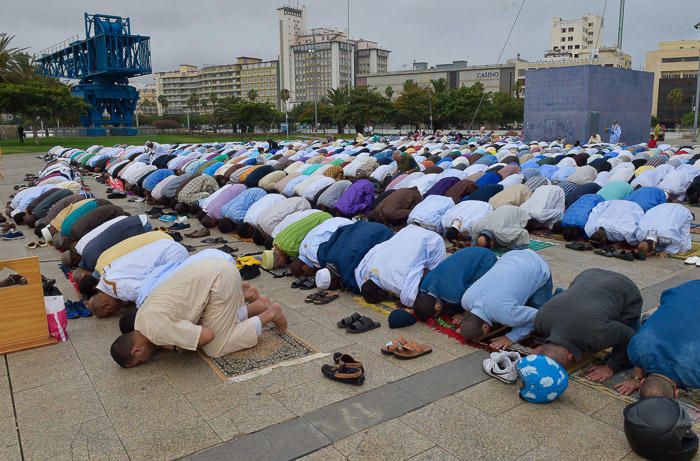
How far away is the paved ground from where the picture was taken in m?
3.49

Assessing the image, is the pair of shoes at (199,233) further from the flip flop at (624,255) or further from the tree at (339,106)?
the tree at (339,106)

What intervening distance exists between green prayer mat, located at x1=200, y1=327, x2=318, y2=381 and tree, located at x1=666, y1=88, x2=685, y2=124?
80.5 m

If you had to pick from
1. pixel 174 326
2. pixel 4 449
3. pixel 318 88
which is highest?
pixel 318 88

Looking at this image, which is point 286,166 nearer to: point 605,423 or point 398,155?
point 398,155

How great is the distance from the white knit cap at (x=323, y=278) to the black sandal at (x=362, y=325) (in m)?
1.13

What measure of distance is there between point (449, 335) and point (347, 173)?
10.4m

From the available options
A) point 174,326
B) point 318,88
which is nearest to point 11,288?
point 174,326

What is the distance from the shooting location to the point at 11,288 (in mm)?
4945

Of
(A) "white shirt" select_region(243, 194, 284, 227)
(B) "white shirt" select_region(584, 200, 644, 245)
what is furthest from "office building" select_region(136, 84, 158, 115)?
(B) "white shirt" select_region(584, 200, 644, 245)

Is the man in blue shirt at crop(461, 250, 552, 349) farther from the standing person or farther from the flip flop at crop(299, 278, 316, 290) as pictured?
the standing person

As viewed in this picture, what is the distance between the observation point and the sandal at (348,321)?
5.52 metres

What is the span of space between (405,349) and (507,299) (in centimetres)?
100

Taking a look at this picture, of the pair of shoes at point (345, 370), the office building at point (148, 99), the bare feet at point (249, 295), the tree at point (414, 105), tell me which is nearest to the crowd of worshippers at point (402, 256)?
the bare feet at point (249, 295)

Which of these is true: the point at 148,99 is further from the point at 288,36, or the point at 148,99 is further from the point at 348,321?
the point at 348,321
